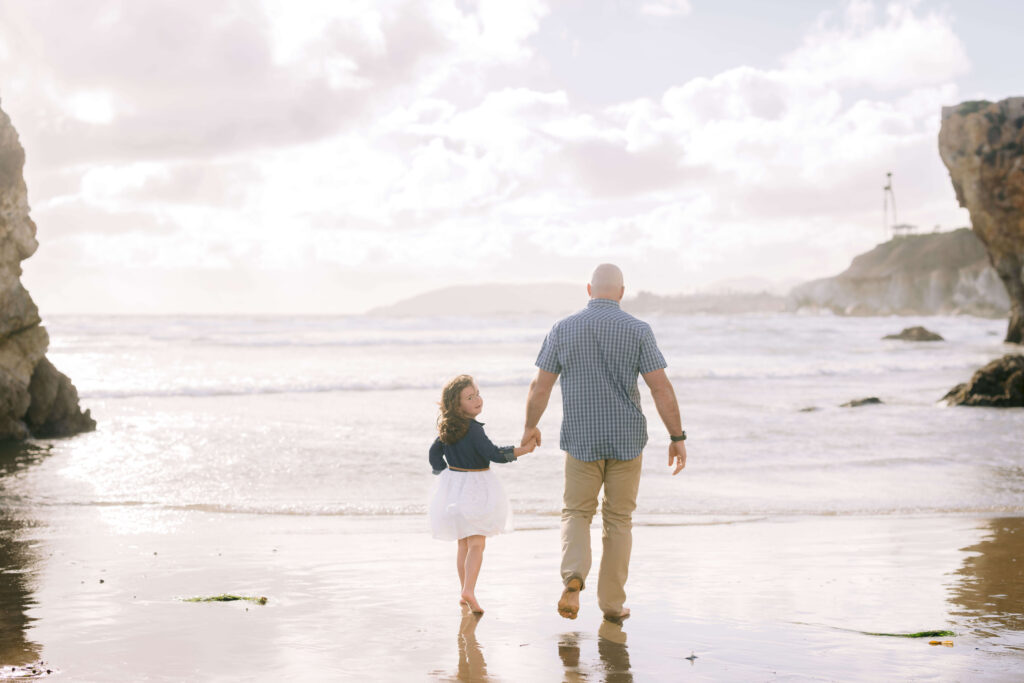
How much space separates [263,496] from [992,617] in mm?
7536

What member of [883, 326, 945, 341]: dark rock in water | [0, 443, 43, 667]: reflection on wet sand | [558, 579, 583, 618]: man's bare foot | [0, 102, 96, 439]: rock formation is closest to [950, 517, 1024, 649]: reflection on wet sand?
[558, 579, 583, 618]: man's bare foot

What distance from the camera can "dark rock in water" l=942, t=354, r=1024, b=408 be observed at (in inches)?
687

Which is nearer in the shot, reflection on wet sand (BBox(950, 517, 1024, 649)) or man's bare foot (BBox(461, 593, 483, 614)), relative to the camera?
reflection on wet sand (BBox(950, 517, 1024, 649))

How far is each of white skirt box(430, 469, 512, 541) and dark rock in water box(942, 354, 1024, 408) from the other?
14.8 m

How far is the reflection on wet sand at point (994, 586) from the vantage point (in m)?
5.26

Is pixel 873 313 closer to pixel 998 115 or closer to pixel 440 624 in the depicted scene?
pixel 998 115

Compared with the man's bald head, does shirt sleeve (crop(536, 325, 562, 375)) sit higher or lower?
lower

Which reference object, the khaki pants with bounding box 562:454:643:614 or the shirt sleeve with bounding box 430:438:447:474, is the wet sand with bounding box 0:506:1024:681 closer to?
the khaki pants with bounding box 562:454:643:614

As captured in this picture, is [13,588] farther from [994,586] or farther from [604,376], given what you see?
[994,586]

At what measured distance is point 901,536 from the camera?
7.98 m

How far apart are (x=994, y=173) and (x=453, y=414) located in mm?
41985

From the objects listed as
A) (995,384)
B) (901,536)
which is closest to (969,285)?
(995,384)

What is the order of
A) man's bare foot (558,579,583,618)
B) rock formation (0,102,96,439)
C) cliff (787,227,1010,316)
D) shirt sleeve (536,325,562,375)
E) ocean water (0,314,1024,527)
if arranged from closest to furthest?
man's bare foot (558,579,583,618), shirt sleeve (536,325,562,375), ocean water (0,314,1024,527), rock formation (0,102,96,439), cliff (787,227,1010,316)

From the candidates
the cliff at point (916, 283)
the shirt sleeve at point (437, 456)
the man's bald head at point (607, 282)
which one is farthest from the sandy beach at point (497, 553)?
the cliff at point (916, 283)
